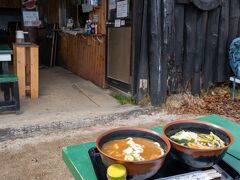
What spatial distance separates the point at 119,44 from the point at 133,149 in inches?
144

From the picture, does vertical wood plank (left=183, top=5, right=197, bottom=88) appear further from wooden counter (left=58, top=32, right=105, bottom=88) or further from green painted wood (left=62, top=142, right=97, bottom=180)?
green painted wood (left=62, top=142, right=97, bottom=180)

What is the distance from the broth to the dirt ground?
1.48 m

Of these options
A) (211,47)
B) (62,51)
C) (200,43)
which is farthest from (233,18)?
(62,51)

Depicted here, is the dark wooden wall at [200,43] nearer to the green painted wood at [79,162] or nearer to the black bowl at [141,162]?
the green painted wood at [79,162]

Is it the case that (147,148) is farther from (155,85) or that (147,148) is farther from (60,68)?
(60,68)

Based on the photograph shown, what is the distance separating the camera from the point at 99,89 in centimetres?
527

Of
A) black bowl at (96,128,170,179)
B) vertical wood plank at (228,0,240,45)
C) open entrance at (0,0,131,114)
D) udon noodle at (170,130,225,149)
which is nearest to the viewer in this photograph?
black bowl at (96,128,170,179)

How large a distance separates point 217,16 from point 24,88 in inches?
126

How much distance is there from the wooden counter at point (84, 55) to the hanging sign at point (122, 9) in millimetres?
599

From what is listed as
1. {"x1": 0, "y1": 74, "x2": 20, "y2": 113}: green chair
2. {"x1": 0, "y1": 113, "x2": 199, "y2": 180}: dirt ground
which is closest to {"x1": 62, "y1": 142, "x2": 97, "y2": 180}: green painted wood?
{"x1": 0, "y1": 113, "x2": 199, "y2": 180}: dirt ground

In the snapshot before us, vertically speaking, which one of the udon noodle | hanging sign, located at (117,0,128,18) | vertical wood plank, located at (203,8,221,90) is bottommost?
the udon noodle

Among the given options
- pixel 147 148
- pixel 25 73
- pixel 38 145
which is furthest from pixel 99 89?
pixel 147 148

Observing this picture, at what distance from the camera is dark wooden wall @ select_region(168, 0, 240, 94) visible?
425 cm

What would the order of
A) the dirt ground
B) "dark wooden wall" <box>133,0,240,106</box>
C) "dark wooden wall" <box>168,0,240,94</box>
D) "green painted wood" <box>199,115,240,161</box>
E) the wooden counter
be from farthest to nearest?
the wooden counter, "dark wooden wall" <box>168,0,240,94</box>, "dark wooden wall" <box>133,0,240,106</box>, the dirt ground, "green painted wood" <box>199,115,240,161</box>
